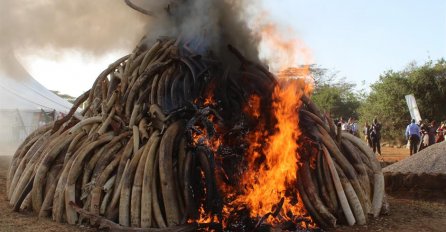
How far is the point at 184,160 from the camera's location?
5766 millimetres

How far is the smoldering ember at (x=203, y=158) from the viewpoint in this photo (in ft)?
18.4

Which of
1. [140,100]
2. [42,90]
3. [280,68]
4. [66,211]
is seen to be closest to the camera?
[66,211]

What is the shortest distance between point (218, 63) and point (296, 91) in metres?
1.20

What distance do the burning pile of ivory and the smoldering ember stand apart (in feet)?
0.05

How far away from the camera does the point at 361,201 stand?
6.25 meters

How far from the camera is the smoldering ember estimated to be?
5.62 m

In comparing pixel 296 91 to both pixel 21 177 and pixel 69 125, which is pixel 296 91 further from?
pixel 21 177

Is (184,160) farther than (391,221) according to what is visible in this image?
No

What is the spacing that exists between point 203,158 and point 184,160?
0.86ft

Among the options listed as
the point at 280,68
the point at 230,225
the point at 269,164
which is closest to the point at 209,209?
the point at 230,225

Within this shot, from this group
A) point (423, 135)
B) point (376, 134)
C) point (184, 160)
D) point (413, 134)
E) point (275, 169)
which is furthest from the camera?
point (376, 134)

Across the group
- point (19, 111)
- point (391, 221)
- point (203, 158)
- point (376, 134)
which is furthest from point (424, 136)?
point (19, 111)

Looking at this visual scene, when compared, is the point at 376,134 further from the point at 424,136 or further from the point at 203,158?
the point at 203,158

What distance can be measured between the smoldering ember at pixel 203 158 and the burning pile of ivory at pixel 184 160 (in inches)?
0.6
